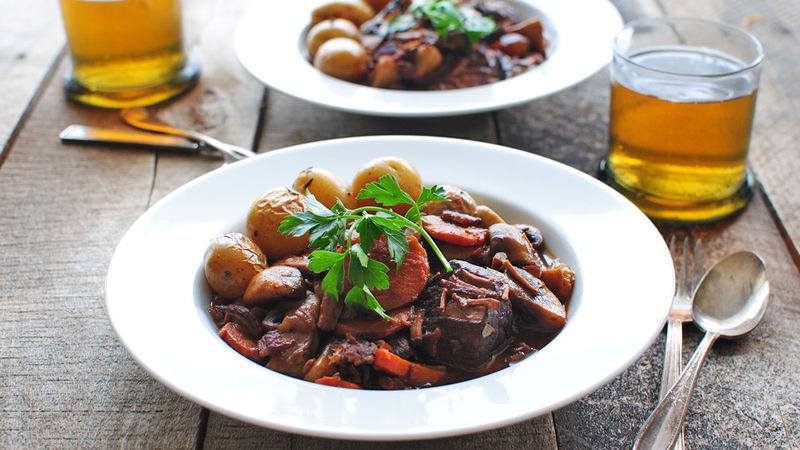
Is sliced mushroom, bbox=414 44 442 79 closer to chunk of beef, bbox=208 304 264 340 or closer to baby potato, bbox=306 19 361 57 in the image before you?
baby potato, bbox=306 19 361 57

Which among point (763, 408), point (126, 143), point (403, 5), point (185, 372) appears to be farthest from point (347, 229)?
point (403, 5)

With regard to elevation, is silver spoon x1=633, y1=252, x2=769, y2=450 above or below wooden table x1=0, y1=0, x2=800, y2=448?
above

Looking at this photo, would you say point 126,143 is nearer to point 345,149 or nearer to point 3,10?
point 345,149

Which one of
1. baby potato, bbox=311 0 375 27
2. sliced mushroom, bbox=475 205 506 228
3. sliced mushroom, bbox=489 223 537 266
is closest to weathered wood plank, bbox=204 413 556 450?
sliced mushroom, bbox=489 223 537 266

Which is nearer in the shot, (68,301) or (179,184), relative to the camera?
(68,301)

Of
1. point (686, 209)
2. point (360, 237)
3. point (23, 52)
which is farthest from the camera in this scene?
point (23, 52)

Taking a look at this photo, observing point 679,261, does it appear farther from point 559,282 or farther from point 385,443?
point 385,443

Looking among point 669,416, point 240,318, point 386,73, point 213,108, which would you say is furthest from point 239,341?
point 213,108
